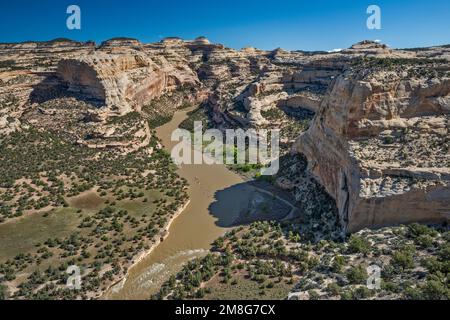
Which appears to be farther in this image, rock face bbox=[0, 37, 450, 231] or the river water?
the river water

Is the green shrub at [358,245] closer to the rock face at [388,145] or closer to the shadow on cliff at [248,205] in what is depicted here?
the rock face at [388,145]

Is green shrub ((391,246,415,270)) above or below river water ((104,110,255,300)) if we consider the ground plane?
above

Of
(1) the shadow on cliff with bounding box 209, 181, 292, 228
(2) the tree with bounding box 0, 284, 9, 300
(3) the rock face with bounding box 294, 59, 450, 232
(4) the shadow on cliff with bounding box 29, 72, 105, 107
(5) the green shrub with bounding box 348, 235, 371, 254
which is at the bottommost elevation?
(2) the tree with bounding box 0, 284, 9, 300

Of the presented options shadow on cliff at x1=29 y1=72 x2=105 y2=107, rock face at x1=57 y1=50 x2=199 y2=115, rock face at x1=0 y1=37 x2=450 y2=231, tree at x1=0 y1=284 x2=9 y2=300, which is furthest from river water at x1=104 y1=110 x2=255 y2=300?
shadow on cliff at x1=29 y1=72 x2=105 y2=107

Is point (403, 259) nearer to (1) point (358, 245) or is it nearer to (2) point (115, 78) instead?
(1) point (358, 245)

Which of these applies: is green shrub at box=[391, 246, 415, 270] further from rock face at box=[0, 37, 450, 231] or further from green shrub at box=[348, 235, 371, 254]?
rock face at box=[0, 37, 450, 231]

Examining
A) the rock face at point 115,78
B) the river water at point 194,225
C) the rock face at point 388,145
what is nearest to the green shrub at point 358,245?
the rock face at point 388,145
